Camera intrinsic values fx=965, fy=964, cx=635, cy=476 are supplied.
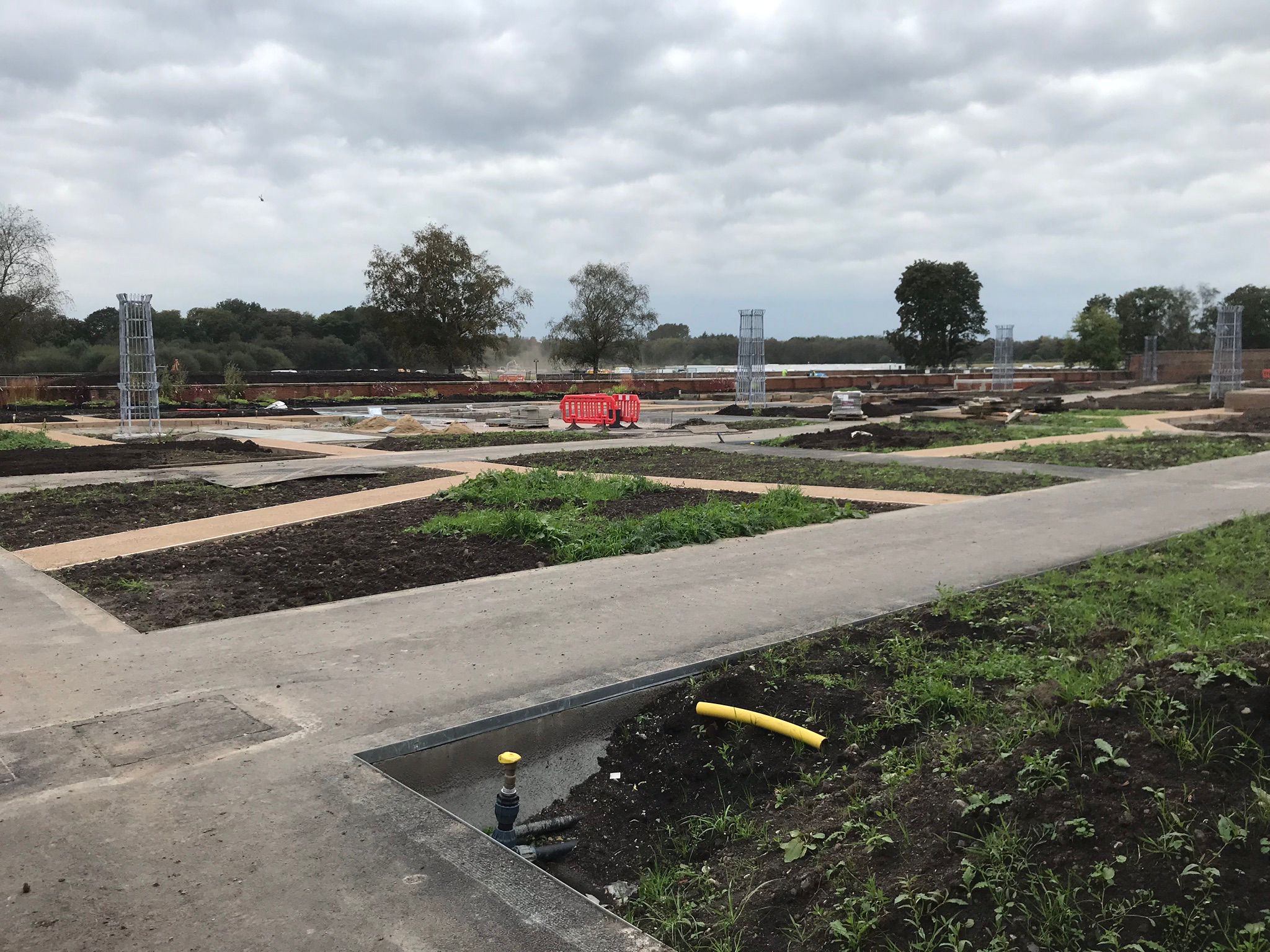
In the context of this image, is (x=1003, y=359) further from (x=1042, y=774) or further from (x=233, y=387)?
(x=1042, y=774)

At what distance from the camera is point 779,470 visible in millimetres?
15250

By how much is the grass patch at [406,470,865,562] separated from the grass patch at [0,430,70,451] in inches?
451

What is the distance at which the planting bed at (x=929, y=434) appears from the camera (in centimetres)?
1986

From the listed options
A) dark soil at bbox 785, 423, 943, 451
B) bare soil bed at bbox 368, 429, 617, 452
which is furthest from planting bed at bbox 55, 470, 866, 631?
bare soil bed at bbox 368, 429, 617, 452

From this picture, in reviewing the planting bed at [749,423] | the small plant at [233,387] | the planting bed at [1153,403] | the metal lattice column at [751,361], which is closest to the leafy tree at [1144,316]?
the planting bed at [1153,403]

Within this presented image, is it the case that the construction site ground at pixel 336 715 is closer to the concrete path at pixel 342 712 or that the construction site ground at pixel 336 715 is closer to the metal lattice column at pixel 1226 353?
the concrete path at pixel 342 712

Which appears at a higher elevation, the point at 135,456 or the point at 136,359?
the point at 136,359

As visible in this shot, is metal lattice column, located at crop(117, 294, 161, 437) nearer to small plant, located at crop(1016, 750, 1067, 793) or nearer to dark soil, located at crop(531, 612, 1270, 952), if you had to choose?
dark soil, located at crop(531, 612, 1270, 952)

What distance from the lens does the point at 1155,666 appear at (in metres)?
3.92

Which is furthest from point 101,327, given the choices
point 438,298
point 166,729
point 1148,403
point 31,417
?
point 166,729

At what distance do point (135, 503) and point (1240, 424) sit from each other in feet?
79.6

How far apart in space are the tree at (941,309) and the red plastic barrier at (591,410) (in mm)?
59229

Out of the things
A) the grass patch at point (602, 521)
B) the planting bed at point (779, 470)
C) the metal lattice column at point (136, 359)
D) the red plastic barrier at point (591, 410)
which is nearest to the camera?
the grass patch at point (602, 521)

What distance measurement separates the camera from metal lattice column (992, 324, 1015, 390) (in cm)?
4959
